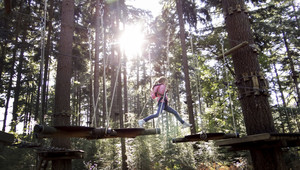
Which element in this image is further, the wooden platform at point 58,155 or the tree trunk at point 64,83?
the tree trunk at point 64,83

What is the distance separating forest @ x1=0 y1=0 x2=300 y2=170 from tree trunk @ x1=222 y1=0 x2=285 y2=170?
0.06 ft

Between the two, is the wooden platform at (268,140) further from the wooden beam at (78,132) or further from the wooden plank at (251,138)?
the wooden beam at (78,132)

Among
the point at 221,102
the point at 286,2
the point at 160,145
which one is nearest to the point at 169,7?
the point at 221,102

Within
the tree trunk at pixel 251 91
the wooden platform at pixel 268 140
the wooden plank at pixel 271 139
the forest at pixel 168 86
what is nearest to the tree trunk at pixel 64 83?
the forest at pixel 168 86

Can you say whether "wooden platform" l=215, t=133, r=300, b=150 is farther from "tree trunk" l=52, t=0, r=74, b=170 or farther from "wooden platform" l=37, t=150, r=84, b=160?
"tree trunk" l=52, t=0, r=74, b=170

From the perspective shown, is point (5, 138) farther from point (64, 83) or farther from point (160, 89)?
point (64, 83)

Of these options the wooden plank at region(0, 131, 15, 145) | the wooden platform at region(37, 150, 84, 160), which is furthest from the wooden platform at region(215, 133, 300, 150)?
the wooden platform at region(37, 150, 84, 160)

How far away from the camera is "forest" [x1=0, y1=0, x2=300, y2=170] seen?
455cm

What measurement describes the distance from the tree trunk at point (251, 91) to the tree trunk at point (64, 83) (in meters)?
5.01

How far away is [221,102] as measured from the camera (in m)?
13.2

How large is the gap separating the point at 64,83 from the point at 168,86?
346cm

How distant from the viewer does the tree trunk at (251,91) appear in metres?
4.27

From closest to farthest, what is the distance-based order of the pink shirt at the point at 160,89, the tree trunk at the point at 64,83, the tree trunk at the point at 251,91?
the tree trunk at the point at 251,91 → the pink shirt at the point at 160,89 → the tree trunk at the point at 64,83

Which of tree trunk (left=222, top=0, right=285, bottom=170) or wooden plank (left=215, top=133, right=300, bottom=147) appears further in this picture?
tree trunk (left=222, top=0, right=285, bottom=170)
